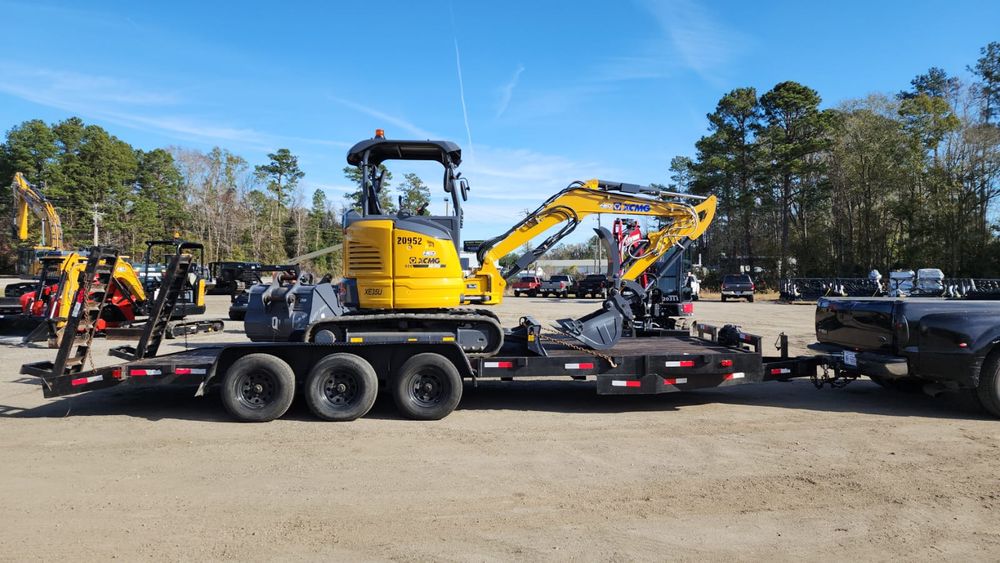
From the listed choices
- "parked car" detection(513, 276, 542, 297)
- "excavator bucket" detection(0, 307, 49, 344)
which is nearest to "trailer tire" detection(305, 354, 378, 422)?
"excavator bucket" detection(0, 307, 49, 344)

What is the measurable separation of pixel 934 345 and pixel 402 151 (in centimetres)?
695

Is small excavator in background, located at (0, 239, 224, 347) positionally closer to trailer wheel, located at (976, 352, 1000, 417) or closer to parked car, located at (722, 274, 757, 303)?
trailer wheel, located at (976, 352, 1000, 417)

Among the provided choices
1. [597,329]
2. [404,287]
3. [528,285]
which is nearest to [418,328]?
[404,287]

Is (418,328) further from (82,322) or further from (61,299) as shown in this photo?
(61,299)

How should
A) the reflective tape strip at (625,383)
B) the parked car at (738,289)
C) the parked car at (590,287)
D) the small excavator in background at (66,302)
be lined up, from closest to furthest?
the reflective tape strip at (625,383)
the small excavator in background at (66,302)
the parked car at (738,289)
the parked car at (590,287)

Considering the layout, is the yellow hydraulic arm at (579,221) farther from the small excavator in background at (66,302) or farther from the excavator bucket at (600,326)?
the small excavator in background at (66,302)

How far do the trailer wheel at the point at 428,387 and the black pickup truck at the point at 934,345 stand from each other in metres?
5.09

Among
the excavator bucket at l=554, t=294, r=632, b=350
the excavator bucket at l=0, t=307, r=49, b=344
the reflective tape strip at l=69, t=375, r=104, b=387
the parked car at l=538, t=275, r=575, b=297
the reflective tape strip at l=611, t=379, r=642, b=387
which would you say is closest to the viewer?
the reflective tape strip at l=69, t=375, r=104, b=387

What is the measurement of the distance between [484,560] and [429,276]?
4.00 m

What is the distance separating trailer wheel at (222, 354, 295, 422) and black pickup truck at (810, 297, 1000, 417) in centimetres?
705

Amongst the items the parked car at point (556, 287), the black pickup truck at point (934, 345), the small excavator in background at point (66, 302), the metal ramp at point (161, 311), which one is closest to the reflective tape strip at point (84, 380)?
the metal ramp at point (161, 311)

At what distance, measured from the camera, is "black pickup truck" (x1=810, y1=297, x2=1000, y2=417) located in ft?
22.6

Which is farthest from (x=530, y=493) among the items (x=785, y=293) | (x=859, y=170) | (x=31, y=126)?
(x=31, y=126)

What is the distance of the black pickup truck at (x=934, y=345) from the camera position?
6875 mm
